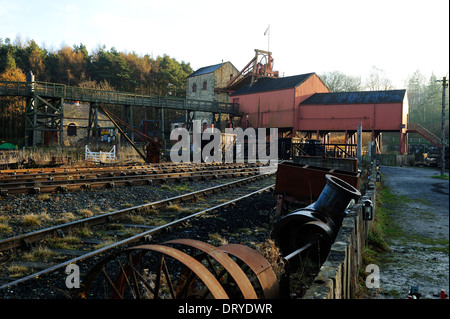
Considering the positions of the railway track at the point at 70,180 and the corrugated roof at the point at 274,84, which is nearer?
the railway track at the point at 70,180

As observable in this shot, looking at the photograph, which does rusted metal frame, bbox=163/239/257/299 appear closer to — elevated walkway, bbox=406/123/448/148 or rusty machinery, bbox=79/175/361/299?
rusty machinery, bbox=79/175/361/299

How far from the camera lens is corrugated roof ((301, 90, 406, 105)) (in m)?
30.9

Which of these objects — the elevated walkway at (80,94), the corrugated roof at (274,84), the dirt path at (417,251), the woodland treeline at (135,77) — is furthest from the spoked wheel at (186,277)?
the woodland treeline at (135,77)

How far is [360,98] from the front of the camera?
106 ft

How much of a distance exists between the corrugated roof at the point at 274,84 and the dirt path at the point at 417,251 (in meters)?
26.6

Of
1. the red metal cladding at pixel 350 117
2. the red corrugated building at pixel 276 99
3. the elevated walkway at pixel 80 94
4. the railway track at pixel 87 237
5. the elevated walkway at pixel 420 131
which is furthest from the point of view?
the red corrugated building at pixel 276 99

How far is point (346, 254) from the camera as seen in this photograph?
3648 mm

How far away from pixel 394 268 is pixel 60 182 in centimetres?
970

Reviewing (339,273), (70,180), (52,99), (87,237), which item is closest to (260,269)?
(339,273)

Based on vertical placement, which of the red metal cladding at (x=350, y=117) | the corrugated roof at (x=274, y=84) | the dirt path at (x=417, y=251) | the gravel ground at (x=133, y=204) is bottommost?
the dirt path at (x=417, y=251)

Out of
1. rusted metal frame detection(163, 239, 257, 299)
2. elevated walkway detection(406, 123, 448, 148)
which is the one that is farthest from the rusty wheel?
elevated walkway detection(406, 123, 448, 148)

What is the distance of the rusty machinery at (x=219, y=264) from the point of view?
8.84ft

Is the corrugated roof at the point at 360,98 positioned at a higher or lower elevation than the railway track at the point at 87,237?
higher

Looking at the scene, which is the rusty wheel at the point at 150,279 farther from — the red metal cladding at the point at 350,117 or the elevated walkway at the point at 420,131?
the elevated walkway at the point at 420,131
